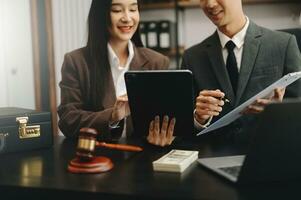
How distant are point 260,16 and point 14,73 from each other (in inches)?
64.8

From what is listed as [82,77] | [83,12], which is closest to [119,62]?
[82,77]

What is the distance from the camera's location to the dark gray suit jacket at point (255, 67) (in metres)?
1.60

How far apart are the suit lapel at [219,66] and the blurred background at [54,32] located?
412mm

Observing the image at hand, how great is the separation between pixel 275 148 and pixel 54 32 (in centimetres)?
153

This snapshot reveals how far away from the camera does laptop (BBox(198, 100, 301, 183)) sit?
0.82 metres

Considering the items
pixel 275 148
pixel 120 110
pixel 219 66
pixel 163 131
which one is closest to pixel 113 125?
pixel 120 110

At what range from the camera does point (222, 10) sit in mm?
1712

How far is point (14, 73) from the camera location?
2.79 metres

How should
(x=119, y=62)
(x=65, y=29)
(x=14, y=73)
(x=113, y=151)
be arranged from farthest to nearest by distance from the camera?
(x=14, y=73), (x=65, y=29), (x=119, y=62), (x=113, y=151)

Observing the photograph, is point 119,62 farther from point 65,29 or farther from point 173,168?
point 173,168

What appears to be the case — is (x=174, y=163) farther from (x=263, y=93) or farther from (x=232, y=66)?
(x=232, y=66)

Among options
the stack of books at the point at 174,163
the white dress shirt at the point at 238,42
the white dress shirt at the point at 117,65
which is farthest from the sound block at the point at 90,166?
the white dress shirt at the point at 238,42

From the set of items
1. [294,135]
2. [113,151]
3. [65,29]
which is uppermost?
[65,29]

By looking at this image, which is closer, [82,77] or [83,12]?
[82,77]
